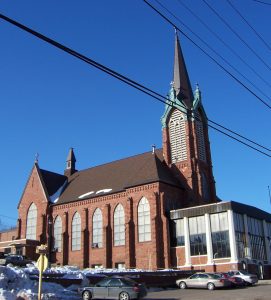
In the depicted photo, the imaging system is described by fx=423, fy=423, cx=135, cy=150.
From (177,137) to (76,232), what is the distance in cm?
1900

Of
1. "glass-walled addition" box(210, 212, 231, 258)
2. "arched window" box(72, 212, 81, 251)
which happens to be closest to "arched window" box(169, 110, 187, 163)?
"glass-walled addition" box(210, 212, 231, 258)

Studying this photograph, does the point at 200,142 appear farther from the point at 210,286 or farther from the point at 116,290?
the point at 116,290

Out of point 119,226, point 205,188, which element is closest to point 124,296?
point 119,226

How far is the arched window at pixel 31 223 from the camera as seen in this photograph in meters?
62.9

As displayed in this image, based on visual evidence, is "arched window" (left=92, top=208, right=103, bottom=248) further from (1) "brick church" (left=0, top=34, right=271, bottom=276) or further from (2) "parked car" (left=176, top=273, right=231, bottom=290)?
(2) "parked car" (left=176, top=273, right=231, bottom=290)

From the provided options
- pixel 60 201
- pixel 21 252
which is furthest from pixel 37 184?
pixel 21 252

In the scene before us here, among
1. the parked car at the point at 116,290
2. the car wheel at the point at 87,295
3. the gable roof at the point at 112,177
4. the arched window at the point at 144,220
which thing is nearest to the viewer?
the parked car at the point at 116,290

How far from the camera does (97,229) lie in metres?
55.9

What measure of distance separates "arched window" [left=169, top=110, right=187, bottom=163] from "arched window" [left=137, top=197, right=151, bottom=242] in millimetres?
8127

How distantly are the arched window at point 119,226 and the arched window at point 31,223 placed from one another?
599 inches

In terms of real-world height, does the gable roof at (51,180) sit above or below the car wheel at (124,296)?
above

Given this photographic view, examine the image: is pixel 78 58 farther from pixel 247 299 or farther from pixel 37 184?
pixel 37 184

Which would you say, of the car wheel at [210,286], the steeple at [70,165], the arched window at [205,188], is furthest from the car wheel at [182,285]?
the steeple at [70,165]

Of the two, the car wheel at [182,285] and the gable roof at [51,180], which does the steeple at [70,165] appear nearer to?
the gable roof at [51,180]
